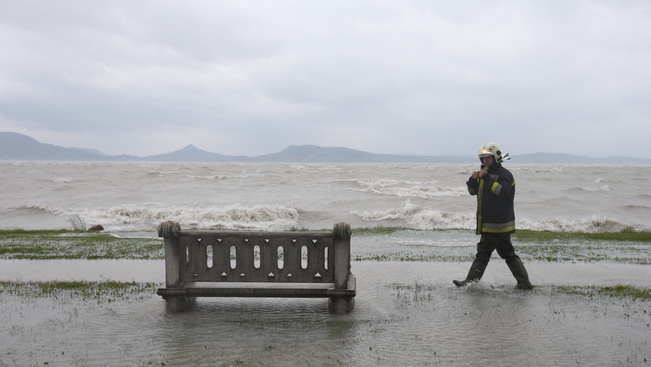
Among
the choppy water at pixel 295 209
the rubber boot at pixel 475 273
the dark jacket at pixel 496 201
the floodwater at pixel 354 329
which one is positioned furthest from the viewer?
the choppy water at pixel 295 209

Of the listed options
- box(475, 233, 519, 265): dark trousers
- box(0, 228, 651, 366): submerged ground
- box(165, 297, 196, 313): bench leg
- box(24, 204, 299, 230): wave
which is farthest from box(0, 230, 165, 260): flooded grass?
box(475, 233, 519, 265): dark trousers

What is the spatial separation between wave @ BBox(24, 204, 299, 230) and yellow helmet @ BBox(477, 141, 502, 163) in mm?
16098

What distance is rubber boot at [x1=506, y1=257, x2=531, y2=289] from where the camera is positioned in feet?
25.9

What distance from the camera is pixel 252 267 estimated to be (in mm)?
6684

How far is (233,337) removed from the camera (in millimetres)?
5684

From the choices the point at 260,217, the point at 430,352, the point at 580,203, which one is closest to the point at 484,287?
the point at 430,352

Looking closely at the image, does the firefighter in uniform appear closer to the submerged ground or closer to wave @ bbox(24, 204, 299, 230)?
the submerged ground

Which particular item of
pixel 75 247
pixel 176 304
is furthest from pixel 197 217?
pixel 176 304

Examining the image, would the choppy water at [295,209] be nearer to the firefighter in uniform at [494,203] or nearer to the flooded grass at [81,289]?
the flooded grass at [81,289]

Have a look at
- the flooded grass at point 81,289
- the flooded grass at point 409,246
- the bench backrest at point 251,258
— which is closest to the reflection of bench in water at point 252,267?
the bench backrest at point 251,258

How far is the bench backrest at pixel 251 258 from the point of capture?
658 centimetres

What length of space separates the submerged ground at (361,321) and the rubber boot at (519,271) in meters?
0.28

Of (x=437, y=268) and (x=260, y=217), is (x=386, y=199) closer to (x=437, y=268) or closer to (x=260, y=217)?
(x=260, y=217)

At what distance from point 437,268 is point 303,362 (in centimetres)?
615
